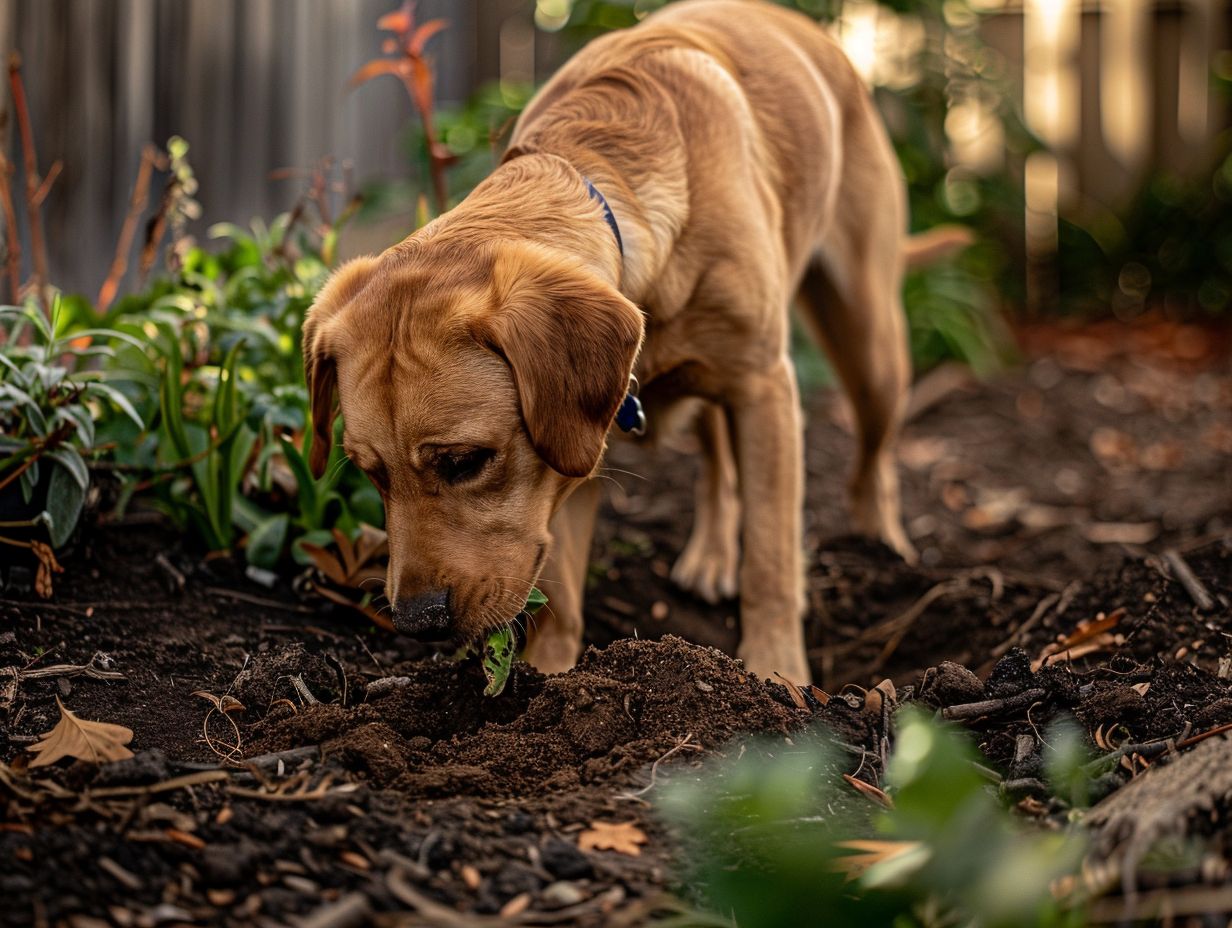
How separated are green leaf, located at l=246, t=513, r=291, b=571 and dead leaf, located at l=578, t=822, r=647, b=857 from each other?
4.44 ft

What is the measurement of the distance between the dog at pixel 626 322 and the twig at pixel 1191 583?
88cm

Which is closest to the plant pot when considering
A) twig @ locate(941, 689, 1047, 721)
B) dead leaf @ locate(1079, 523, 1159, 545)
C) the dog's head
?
the dog's head

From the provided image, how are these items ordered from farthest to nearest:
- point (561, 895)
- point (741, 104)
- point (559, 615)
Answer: point (741, 104) → point (559, 615) → point (561, 895)

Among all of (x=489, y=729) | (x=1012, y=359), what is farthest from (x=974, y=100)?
(x=489, y=729)

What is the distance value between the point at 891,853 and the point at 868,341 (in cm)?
272

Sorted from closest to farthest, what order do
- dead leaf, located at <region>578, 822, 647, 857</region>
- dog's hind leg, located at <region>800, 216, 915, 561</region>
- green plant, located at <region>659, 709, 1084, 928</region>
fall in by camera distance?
green plant, located at <region>659, 709, 1084, 928</region> < dead leaf, located at <region>578, 822, 647, 857</region> < dog's hind leg, located at <region>800, 216, 915, 561</region>

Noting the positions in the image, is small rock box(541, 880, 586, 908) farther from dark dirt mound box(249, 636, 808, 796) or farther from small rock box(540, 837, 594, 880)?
dark dirt mound box(249, 636, 808, 796)

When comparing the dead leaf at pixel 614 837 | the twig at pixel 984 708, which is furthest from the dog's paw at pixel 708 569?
the dead leaf at pixel 614 837

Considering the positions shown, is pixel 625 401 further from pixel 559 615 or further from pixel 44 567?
pixel 44 567

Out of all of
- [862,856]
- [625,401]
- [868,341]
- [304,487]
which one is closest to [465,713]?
[625,401]

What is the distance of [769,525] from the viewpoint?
321 centimetres

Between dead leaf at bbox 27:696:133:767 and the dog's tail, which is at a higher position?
the dog's tail

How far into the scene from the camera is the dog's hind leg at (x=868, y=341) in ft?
13.7

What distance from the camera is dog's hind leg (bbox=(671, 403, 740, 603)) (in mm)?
3855
